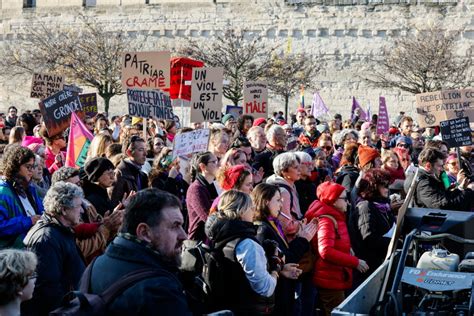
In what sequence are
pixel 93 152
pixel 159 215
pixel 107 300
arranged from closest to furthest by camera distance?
pixel 107 300, pixel 159 215, pixel 93 152

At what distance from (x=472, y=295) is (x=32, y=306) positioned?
289cm

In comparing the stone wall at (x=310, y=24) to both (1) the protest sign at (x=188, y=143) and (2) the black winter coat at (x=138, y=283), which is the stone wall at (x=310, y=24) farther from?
(2) the black winter coat at (x=138, y=283)

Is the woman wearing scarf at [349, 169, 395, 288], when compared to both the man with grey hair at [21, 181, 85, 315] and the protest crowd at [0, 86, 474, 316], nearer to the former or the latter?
the protest crowd at [0, 86, 474, 316]

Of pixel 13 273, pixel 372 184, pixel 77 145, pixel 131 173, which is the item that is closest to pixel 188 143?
pixel 131 173

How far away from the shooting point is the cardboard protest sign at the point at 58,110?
42.4 feet

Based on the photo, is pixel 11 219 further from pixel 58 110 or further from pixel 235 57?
pixel 235 57

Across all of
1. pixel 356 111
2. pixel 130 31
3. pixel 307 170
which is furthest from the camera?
pixel 130 31

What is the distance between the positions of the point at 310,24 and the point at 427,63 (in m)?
7.34

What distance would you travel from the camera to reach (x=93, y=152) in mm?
10773

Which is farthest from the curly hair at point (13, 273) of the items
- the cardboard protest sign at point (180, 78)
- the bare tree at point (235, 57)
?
the bare tree at point (235, 57)

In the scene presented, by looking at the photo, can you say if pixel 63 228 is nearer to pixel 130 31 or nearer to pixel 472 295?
pixel 472 295

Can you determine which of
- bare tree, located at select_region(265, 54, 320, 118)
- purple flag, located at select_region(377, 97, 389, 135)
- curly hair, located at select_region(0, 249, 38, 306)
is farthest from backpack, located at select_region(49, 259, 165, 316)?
bare tree, located at select_region(265, 54, 320, 118)

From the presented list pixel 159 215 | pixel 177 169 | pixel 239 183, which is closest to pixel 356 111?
pixel 177 169

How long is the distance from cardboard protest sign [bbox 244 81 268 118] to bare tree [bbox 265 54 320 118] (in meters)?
16.9
